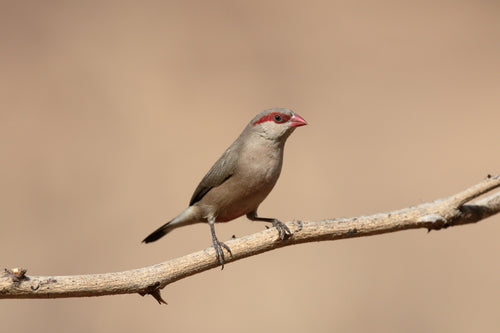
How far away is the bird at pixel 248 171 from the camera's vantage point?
3633mm

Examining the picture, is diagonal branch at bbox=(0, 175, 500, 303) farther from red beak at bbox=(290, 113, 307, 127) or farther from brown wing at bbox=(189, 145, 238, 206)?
red beak at bbox=(290, 113, 307, 127)

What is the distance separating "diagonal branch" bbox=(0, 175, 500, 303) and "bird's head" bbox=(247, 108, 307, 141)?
0.74m

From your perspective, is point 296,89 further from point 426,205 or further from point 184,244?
point 426,205

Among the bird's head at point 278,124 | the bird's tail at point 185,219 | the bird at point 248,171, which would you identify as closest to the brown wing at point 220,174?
the bird at point 248,171

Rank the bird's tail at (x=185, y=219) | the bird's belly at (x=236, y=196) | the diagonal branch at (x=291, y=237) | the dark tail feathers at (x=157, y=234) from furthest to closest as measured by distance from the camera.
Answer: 1. the dark tail feathers at (x=157, y=234)
2. the bird's tail at (x=185, y=219)
3. the bird's belly at (x=236, y=196)
4. the diagonal branch at (x=291, y=237)

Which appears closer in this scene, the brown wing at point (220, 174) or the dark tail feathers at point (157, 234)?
the brown wing at point (220, 174)

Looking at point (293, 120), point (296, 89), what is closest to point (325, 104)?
point (296, 89)

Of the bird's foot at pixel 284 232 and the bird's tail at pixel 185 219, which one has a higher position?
the bird's tail at pixel 185 219

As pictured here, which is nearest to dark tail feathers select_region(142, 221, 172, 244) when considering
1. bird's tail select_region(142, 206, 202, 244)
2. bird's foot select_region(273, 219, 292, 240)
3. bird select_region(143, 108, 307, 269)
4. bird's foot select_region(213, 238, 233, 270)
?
bird's tail select_region(142, 206, 202, 244)

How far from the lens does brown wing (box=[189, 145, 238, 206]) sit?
12.3 feet

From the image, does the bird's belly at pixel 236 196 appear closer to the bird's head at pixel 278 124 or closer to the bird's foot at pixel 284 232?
the bird's head at pixel 278 124

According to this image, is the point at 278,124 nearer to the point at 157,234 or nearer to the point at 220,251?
the point at 220,251

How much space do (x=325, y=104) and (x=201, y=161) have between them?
192cm

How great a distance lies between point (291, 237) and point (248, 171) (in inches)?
24.6
